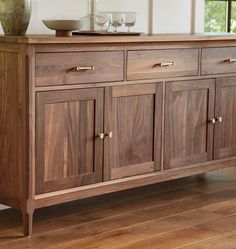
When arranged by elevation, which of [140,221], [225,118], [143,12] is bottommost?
[140,221]

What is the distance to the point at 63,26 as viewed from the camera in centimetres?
306

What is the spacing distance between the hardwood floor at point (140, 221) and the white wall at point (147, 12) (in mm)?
369

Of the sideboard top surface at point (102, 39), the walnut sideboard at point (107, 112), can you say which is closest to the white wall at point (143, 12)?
the sideboard top surface at point (102, 39)

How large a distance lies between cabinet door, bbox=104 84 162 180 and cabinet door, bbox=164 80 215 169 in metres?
0.07

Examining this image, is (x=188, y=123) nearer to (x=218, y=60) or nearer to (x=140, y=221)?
(x=218, y=60)

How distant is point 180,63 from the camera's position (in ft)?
11.0

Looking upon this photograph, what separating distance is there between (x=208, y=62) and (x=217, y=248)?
41.5 inches

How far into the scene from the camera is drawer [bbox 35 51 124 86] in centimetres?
284

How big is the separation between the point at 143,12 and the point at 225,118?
29.2 inches

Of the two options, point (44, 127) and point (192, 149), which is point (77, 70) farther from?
point (192, 149)

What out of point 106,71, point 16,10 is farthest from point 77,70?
point 16,10

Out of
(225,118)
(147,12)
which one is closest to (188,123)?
(225,118)

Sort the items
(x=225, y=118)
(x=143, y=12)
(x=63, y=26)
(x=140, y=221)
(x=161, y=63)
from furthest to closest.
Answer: (x=143, y=12) < (x=225, y=118) < (x=161, y=63) < (x=140, y=221) < (x=63, y=26)

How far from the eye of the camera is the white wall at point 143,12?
3.36 metres
